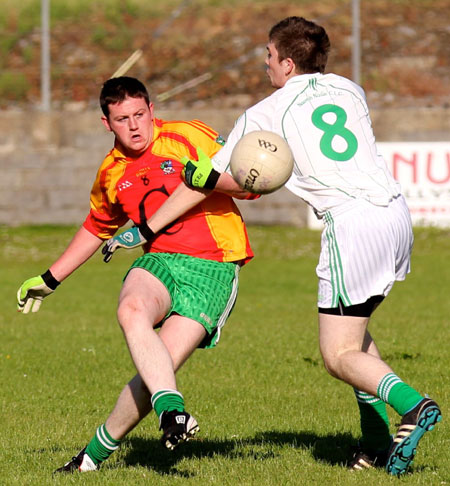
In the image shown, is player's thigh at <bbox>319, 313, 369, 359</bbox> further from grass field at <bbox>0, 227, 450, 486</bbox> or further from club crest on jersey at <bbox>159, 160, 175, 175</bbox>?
club crest on jersey at <bbox>159, 160, 175, 175</bbox>

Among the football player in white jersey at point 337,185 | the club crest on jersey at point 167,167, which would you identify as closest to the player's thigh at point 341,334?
the football player in white jersey at point 337,185

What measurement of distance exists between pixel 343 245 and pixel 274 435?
1.98m

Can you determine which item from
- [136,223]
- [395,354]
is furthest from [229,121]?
[136,223]

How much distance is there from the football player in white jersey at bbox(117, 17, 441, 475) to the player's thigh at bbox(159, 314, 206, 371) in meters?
0.71

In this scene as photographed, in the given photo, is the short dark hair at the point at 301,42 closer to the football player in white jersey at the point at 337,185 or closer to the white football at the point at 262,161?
the football player in white jersey at the point at 337,185

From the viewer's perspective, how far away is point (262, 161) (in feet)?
16.2

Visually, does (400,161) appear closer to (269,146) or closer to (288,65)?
(288,65)

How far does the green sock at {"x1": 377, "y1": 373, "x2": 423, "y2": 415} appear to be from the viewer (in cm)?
488

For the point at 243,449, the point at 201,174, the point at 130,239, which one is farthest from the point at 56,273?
the point at 243,449

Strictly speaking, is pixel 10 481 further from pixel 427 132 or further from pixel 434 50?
pixel 434 50

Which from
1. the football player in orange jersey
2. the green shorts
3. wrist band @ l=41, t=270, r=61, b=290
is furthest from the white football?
wrist band @ l=41, t=270, r=61, b=290

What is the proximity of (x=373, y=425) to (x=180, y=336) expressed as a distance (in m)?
1.24

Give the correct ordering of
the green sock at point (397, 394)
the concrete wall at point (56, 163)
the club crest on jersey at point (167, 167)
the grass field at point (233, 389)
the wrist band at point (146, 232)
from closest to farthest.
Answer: the green sock at point (397, 394) < the wrist band at point (146, 232) < the grass field at point (233, 389) < the club crest on jersey at point (167, 167) < the concrete wall at point (56, 163)

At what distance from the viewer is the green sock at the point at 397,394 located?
4879 mm
